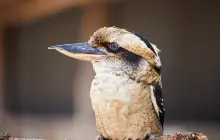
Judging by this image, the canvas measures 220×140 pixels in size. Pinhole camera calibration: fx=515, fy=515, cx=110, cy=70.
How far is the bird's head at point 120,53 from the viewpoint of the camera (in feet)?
A: 3.20

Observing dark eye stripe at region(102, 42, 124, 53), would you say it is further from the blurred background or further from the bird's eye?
the blurred background

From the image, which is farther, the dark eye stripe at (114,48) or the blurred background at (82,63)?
the blurred background at (82,63)

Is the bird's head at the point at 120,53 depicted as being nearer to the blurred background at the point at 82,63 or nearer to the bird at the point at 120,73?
the bird at the point at 120,73

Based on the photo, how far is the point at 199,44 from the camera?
2.55 m

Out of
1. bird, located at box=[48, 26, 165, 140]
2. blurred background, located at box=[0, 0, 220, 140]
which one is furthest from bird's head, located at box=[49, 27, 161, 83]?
blurred background, located at box=[0, 0, 220, 140]

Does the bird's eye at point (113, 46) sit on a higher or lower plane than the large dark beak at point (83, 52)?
higher

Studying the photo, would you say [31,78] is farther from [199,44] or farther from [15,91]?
[199,44]

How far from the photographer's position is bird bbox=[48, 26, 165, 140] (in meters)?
0.98

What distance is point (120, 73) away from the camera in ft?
3.23

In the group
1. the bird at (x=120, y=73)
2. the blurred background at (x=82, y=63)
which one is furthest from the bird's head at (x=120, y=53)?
the blurred background at (x=82, y=63)

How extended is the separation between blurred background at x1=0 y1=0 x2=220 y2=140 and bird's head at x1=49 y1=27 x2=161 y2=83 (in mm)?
1448

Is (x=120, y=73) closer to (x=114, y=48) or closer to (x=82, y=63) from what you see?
(x=114, y=48)

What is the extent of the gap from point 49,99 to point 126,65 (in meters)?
1.78

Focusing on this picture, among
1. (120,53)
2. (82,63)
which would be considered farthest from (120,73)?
(82,63)
